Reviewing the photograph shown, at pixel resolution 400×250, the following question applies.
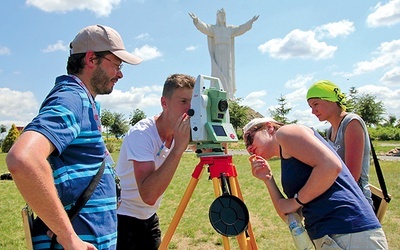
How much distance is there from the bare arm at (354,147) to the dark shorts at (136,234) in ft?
4.67

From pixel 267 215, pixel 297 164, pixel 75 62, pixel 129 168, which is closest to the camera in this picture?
pixel 75 62

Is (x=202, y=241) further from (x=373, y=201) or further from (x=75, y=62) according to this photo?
(x=75, y=62)

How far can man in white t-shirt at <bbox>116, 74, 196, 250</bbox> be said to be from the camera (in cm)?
216

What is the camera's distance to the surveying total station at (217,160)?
6.86 feet

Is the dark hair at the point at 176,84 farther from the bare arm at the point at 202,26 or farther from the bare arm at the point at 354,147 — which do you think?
the bare arm at the point at 202,26

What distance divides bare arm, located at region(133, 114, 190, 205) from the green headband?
1006 millimetres

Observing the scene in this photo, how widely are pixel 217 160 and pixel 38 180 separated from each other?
1.19 metres

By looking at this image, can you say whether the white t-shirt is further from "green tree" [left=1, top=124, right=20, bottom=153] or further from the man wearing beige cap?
"green tree" [left=1, top=124, right=20, bottom=153]

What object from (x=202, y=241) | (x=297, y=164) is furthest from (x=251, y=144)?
(x=202, y=241)

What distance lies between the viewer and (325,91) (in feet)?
8.69

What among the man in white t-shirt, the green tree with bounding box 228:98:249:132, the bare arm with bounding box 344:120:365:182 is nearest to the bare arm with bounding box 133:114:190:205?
the man in white t-shirt

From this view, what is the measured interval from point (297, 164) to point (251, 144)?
32 cm

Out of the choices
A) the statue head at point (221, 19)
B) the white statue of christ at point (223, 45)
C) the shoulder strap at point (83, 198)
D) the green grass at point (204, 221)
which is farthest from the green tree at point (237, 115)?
the shoulder strap at point (83, 198)

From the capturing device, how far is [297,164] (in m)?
1.93
